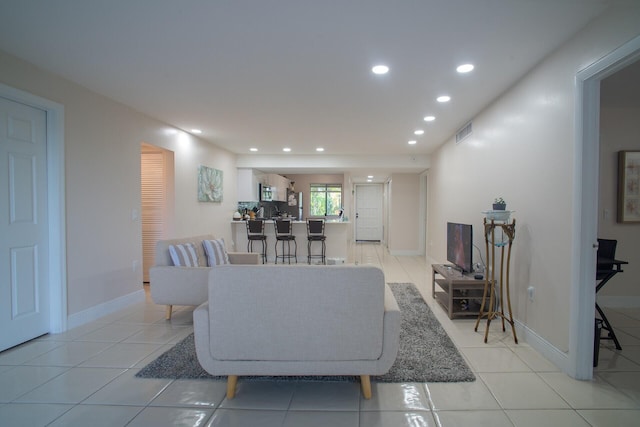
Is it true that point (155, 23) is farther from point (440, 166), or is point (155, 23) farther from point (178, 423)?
point (440, 166)

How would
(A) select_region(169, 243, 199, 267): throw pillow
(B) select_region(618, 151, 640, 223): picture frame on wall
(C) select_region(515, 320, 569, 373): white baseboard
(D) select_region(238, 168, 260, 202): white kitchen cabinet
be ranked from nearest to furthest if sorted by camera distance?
(C) select_region(515, 320, 569, 373): white baseboard, (A) select_region(169, 243, 199, 267): throw pillow, (B) select_region(618, 151, 640, 223): picture frame on wall, (D) select_region(238, 168, 260, 202): white kitchen cabinet

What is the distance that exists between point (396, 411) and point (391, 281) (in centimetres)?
352

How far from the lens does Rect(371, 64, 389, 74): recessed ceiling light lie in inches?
114

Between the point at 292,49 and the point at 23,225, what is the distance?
2.80 meters

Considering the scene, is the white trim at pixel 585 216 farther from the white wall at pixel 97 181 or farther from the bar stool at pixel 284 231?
the bar stool at pixel 284 231

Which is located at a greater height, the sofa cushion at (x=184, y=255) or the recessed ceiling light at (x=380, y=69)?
the recessed ceiling light at (x=380, y=69)

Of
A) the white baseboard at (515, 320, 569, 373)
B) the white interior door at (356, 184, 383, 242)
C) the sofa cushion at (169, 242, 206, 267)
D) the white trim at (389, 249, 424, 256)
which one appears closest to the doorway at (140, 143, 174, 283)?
the sofa cushion at (169, 242, 206, 267)

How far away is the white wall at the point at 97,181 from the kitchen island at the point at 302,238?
3.14 m

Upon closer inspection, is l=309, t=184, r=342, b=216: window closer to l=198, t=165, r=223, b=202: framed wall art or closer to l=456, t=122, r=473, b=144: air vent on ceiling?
l=198, t=165, r=223, b=202: framed wall art

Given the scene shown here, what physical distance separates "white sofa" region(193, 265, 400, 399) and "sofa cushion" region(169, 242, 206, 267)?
171cm

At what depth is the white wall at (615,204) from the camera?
3975mm

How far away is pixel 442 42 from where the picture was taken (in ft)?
8.13

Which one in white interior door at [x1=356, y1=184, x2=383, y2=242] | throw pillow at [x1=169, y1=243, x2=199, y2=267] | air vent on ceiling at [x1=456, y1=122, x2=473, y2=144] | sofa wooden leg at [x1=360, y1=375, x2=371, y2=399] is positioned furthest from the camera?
white interior door at [x1=356, y1=184, x2=383, y2=242]

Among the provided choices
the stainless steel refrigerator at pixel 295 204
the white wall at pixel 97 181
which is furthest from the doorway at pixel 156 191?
the stainless steel refrigerator at pixel 295 204
